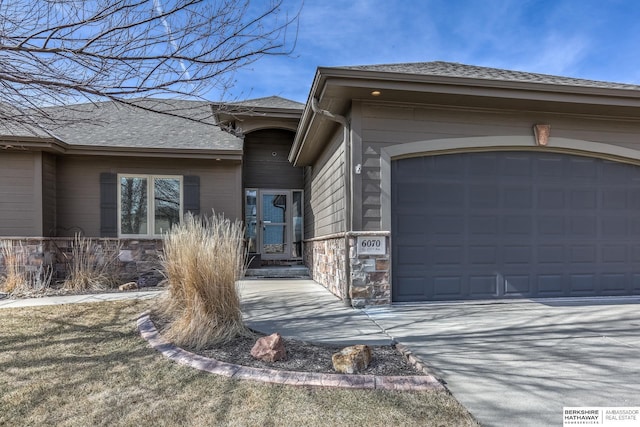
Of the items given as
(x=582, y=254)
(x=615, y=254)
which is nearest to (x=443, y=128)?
(x=582, y=254)

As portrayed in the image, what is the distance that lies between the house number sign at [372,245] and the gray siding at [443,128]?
0.49 feet

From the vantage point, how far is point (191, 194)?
8820 millimetres

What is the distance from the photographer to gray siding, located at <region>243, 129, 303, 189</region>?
406 inches

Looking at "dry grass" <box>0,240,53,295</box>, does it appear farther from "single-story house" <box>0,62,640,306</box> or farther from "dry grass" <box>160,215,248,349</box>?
"dry grass" <box>160,215,248,349</box>

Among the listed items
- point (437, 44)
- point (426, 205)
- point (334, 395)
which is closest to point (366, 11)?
point (426, 205)

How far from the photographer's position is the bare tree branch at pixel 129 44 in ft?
10.9

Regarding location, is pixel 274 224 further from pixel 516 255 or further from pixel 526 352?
pixel 526 352

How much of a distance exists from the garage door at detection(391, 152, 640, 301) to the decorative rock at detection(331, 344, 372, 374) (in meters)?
2.73

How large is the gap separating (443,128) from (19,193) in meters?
7.93

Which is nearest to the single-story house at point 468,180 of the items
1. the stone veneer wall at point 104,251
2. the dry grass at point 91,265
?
the stone veneer wall at point 104,251

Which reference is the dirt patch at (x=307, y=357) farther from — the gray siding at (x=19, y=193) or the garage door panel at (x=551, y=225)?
the gray siding at (x=19, y=193)

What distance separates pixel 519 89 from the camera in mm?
5289

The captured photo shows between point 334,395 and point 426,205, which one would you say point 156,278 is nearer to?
point 426,205

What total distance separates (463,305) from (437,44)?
6269mm
